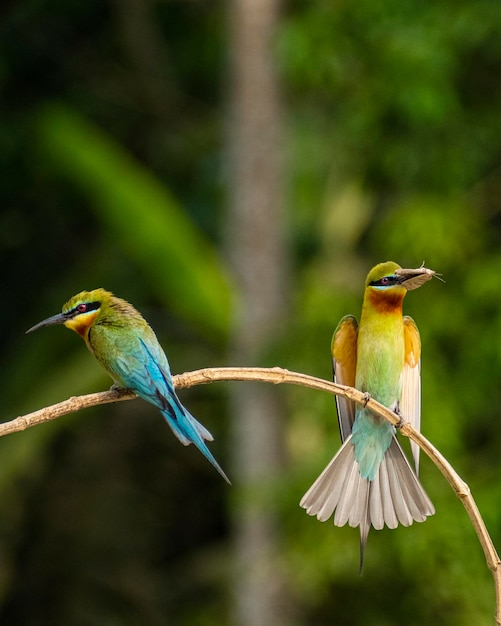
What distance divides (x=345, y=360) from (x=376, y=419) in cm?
12

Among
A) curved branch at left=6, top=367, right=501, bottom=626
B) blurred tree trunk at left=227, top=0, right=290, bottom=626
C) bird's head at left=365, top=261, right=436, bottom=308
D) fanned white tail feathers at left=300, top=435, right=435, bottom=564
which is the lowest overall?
curved branch at left=6, top=367, right=501, bottom=626

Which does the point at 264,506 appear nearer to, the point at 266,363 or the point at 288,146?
the point at 266,363

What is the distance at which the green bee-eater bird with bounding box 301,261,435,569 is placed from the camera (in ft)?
5.87

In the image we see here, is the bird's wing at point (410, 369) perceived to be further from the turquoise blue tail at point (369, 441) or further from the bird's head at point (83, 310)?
the bird's head at point (83, 310)

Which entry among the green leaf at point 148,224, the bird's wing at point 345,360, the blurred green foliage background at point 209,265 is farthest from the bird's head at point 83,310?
the green leaf at point 148,224

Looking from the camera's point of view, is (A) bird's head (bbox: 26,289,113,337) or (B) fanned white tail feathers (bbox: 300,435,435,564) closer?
(B) fanned white tail feathers (bbox: 300,435,435,564)

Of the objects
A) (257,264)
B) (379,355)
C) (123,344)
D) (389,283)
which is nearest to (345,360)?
(379,355)

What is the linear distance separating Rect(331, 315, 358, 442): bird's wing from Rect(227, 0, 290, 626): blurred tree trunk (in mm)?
3620

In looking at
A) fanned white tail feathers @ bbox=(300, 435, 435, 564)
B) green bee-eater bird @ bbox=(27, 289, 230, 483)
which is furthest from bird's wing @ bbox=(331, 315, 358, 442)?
green bee-eater bird @ bbox=(27, 289, 230, 483)

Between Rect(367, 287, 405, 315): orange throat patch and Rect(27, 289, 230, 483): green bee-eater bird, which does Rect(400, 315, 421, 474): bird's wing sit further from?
Rect(27, 289, 230, 483): green bee-eater bird

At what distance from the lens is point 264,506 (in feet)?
18.2

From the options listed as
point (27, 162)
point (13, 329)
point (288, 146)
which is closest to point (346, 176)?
point (288, 146)

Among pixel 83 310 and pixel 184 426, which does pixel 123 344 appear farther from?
pixel 184 426

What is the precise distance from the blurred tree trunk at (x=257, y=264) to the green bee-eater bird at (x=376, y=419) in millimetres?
3612
